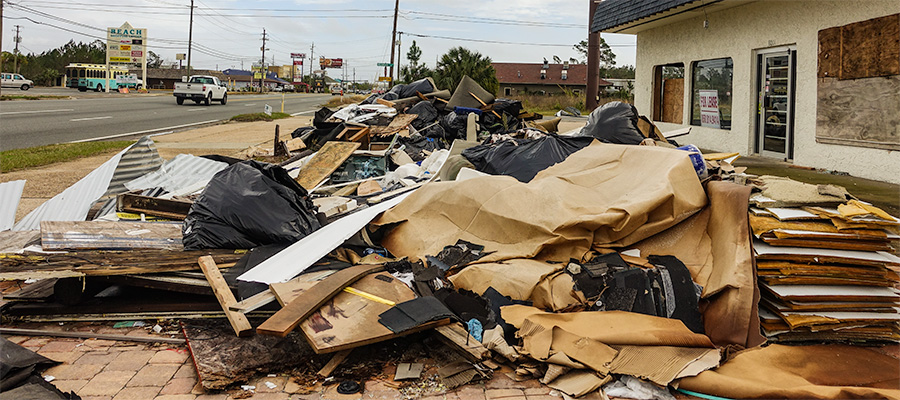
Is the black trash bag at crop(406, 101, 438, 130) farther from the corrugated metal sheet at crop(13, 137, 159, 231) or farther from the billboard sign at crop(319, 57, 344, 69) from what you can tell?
the billboard sign at crop(319, 57, 344, 69)

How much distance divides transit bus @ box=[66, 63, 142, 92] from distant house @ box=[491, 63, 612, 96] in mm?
34943

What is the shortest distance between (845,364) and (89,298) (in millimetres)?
4139

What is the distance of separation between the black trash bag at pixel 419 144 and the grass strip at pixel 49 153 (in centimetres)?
571

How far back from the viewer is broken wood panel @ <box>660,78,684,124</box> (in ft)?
43.5

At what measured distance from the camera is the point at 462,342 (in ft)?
9.36

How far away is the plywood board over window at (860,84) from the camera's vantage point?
750cm

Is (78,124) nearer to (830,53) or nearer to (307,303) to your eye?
(307,303)

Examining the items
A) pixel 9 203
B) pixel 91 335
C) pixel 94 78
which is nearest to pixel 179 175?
pixel 9 203

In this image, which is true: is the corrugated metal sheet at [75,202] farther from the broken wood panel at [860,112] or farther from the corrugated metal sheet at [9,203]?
the broken wood panel at [860,112]

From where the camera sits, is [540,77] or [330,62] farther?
[330,62]

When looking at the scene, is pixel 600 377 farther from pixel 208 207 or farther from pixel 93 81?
pixel 93 81

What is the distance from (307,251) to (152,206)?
1.91 meters

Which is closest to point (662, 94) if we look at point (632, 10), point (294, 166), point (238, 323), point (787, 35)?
point (632, 10)

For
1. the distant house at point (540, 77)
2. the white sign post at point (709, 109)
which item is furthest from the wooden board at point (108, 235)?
the distant house at point (540, 77)
